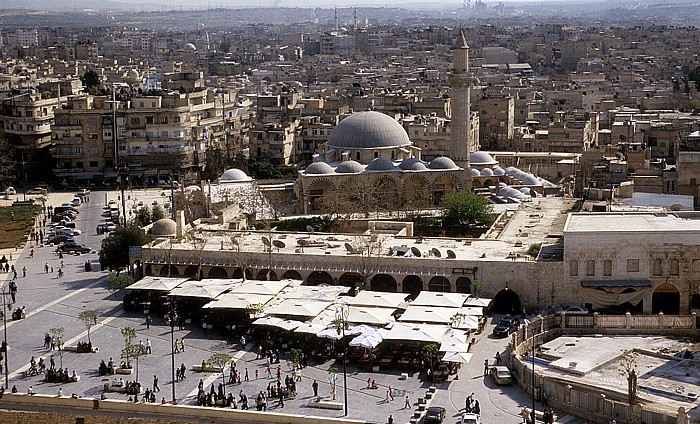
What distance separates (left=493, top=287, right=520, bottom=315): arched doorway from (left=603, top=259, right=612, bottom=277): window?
2563 mm

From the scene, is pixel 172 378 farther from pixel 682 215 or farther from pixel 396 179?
pixel 396 179

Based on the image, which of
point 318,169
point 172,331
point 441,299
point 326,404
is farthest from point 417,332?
point 318,169

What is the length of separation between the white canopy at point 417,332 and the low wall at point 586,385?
5.91 ft

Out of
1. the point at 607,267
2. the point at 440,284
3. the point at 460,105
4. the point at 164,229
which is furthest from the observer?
the point at 460,105

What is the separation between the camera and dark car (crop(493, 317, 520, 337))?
2997 centimetres

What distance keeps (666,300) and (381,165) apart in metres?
19.4

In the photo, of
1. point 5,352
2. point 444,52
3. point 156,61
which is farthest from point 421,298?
point 444,52

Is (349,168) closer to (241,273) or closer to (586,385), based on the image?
(241,273)

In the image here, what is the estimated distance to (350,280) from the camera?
34.5m

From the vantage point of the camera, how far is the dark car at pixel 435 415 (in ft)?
77.6

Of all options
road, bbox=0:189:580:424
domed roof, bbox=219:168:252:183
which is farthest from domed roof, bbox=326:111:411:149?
road, bbox=0:189:580:424

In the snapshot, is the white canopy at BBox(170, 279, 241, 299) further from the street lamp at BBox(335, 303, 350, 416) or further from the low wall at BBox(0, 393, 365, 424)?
the low wall at BBox(0, 393, 365, 424)

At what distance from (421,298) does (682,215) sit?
9.57 meters

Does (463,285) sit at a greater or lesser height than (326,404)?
greater
